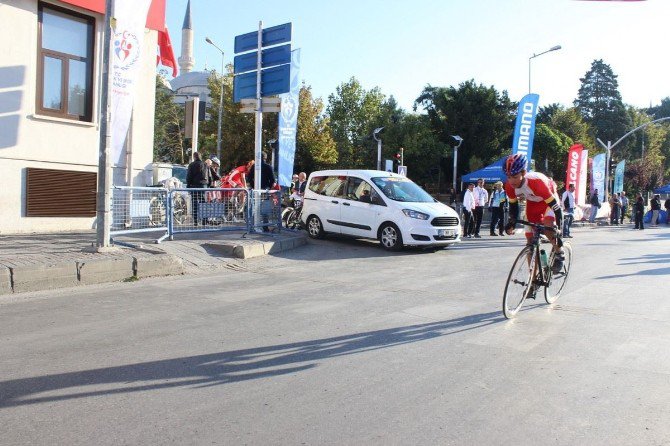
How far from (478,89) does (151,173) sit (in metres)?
39.8

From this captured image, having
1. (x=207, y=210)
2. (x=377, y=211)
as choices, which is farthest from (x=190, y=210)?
(x=377, y=211)

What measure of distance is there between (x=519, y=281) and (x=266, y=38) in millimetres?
10124

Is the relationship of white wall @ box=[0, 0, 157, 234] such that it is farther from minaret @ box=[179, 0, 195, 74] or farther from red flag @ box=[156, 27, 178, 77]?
minaret @ box=[179, 0, 195, 74]

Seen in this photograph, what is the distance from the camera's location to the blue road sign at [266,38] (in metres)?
14.2

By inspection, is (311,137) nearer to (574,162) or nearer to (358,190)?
(574,162)

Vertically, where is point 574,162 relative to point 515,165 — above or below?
above

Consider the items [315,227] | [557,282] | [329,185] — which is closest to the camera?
[557,282]

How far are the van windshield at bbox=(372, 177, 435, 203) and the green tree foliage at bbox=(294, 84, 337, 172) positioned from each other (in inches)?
1112

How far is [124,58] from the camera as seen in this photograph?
10.6 m

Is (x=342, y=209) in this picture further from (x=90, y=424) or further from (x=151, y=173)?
(x=90, y=424)

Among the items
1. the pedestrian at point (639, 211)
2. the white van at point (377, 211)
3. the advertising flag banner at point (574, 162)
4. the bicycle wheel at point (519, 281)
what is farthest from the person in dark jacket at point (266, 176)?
the pedestrian at point (639, 211)

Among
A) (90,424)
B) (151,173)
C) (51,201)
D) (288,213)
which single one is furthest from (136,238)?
(90,424)

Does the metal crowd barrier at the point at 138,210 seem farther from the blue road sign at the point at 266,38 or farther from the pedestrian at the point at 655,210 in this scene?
the pedestrian at the point at 655,210

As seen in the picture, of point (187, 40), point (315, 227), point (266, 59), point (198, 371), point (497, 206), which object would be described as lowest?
point (198, 371)
